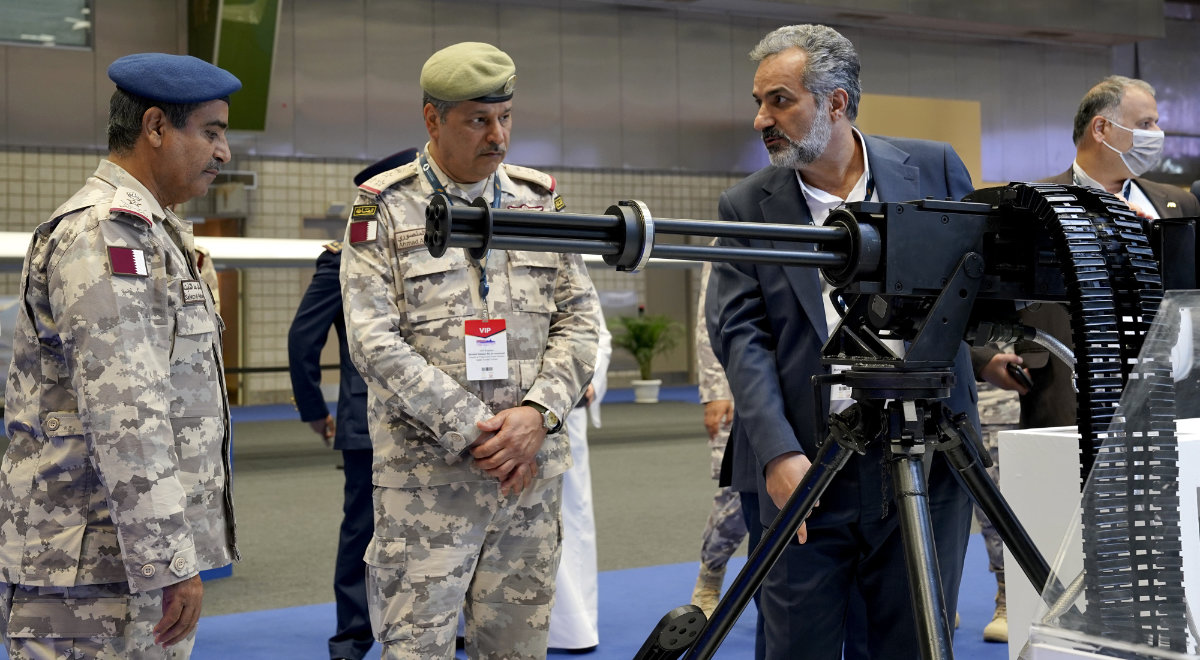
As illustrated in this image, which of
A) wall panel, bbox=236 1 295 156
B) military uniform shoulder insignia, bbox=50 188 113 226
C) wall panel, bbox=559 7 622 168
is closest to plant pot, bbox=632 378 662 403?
wall panel, bbox=559 7 622 168

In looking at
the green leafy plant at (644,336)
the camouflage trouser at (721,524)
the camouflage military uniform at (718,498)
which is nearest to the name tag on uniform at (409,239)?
the camouflage military uniform at (718,498)

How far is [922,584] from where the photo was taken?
3.89ft

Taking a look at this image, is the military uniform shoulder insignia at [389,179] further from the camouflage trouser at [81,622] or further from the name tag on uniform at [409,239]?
the camouflage trouser at [81,622]

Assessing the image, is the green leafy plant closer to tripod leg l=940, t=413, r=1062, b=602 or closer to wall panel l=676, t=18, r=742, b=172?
wall panel l=676, t=18, r=742, b=172

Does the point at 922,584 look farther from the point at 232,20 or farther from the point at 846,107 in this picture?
the point at 232,20

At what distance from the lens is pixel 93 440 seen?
176 centimetres

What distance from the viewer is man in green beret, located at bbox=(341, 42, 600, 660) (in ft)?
7.14

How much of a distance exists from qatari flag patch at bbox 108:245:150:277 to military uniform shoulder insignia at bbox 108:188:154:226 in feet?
0.19

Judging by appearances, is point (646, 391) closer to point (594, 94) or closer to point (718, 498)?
point (594, 94)

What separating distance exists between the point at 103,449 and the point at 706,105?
13572 millimetres

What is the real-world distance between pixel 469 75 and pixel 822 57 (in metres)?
0.71

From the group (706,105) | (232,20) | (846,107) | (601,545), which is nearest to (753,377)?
(846,107)

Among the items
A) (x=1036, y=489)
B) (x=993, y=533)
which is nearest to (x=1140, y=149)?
(x=993, y=533)

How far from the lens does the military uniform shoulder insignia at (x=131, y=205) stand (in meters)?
1.81
